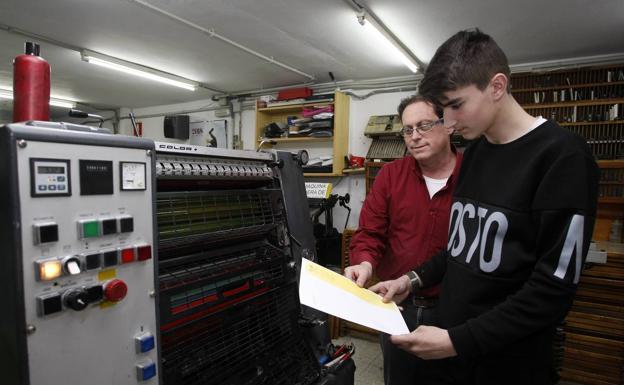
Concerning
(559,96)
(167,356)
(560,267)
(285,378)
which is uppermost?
(559,96)

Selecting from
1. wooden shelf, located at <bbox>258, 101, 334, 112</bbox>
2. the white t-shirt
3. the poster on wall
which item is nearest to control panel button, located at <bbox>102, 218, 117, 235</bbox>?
the white t-shirt

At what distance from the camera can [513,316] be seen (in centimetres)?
75

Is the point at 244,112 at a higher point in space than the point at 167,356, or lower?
higher

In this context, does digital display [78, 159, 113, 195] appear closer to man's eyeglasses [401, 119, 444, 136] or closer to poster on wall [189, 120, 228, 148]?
man's eyeglasses [401, 119, 444, 136]

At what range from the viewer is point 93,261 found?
2.59 feet

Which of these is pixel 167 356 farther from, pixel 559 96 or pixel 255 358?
pixel 559 96

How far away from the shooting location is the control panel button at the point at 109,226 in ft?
2.64

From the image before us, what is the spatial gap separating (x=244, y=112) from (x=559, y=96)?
356 cm

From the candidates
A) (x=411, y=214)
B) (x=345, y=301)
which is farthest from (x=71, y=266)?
(x=411, y=214)

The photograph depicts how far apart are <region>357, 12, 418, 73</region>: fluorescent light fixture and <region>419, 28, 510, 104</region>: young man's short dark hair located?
172 cm

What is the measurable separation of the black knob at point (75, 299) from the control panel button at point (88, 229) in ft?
→ 0.37

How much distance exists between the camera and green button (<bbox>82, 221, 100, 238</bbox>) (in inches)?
30.5

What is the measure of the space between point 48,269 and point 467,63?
38.6 inches

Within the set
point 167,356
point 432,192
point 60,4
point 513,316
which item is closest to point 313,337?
point 167,356
